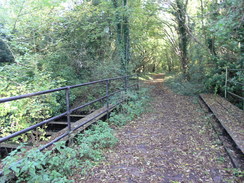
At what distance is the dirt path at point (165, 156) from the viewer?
2.67m

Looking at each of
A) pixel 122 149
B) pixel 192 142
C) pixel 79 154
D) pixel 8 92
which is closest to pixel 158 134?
pixel 192 142

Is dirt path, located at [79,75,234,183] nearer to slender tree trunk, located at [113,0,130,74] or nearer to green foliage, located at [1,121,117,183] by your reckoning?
green foliage, located at [1,121,117,183]

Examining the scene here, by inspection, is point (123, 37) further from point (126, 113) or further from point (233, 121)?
point (233, 121)

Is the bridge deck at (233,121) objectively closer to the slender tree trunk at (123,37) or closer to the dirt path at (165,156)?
the dirt path at (165,156)

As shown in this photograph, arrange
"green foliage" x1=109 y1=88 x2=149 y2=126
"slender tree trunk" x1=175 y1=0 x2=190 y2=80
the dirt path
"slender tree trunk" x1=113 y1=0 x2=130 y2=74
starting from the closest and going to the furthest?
1. the dirt path
2. "green foliage" x1=109 y1=88 x2=149 y2=126
3. "slender tree trunk" x1=113 y1=0 x2=130 y2=74
4. "slender tree trunk" x1=175 y1=0 x2=190 y2=80

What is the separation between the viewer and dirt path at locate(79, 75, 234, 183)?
2668 mm

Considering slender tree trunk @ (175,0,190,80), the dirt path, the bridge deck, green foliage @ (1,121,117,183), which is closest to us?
green foliage @ (1,121,117,183)

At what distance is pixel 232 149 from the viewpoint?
3.38 m

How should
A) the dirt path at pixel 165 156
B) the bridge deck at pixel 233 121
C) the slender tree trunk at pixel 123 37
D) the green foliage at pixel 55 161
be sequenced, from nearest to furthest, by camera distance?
the green foliage at pixel 55 161 → the dirt path at pixel 165 156 → the bridge deck at pixel 233 121 → the slender tree trunk at pixel 123 37

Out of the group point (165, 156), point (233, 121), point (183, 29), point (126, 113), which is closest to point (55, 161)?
point (165, 156)

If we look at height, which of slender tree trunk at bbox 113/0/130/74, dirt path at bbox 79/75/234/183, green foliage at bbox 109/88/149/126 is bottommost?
dirt path at bbox 79/75/234/183

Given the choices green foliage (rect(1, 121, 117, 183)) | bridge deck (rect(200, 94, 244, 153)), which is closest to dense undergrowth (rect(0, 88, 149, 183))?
green foliage (rect(1, 121, 117, 183))

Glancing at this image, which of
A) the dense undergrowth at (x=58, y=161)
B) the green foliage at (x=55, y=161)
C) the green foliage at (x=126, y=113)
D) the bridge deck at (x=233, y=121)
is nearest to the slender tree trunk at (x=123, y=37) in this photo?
the green foliage at (x=126, y=113)

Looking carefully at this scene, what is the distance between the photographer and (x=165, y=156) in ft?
11.0
